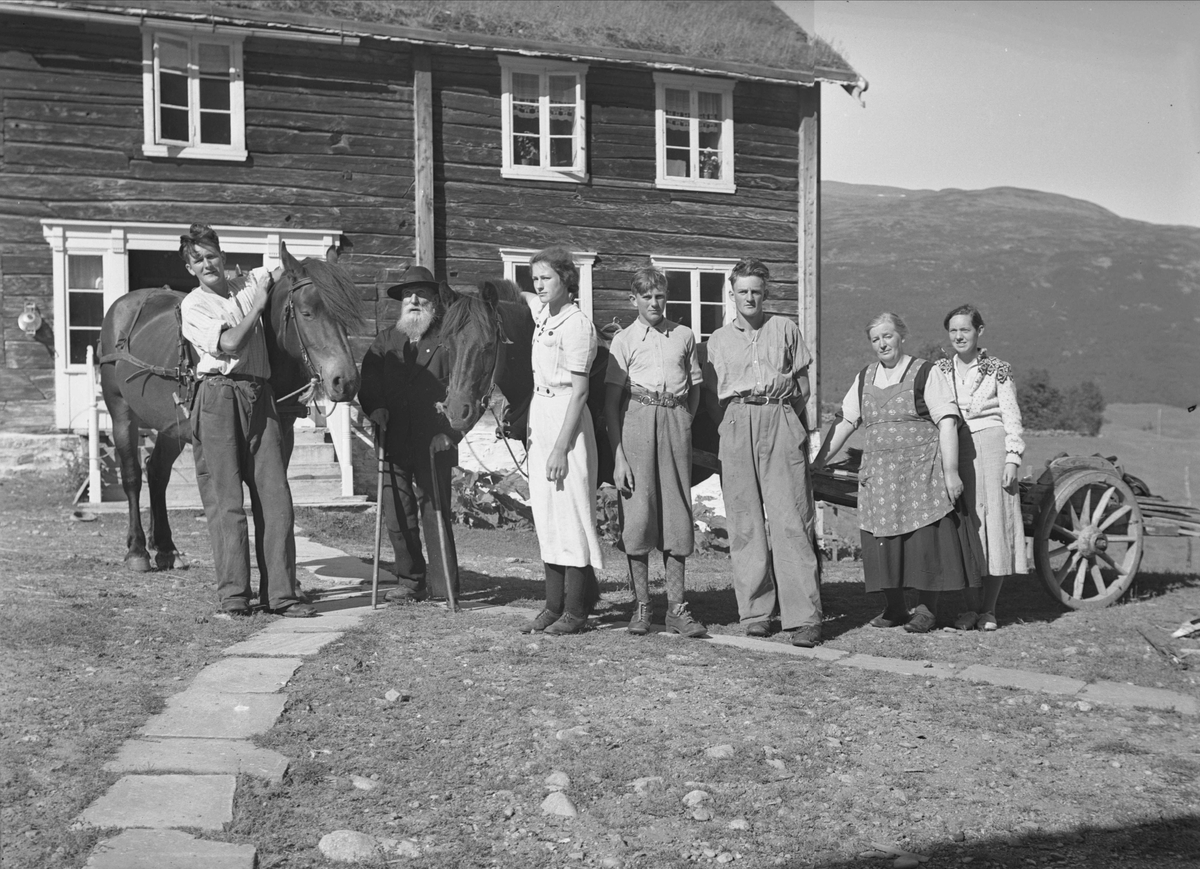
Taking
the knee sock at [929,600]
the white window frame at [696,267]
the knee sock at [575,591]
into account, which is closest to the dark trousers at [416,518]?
the knee sock at [575,591]

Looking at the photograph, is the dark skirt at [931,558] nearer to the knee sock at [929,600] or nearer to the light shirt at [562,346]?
the knee sock at [929,600]

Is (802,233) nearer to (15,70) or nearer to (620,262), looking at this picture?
(620,262)

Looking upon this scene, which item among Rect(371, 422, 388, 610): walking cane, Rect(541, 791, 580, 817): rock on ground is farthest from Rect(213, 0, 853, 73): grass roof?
Rect(541, 791, 580, 817): rock on ground

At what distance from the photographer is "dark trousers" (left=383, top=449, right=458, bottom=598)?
711 cm

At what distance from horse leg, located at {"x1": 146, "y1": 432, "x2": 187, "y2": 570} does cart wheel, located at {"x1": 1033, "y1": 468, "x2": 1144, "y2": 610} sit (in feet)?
19.9

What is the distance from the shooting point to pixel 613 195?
1762cm

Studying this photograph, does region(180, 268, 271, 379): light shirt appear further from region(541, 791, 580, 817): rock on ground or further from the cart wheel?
the cart wheel

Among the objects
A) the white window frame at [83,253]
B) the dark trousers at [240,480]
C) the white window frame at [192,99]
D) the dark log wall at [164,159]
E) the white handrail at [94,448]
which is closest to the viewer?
the dark trousers at [240,480]

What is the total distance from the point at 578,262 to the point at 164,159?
5702 millimetres

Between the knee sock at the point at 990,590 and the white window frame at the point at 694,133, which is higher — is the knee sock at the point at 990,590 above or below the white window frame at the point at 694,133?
below

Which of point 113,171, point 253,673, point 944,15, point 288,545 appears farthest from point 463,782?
point 113,171

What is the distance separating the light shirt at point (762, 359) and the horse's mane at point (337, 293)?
6.53 ft

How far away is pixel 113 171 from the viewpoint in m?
15.0

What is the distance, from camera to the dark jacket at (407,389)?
6.99m
